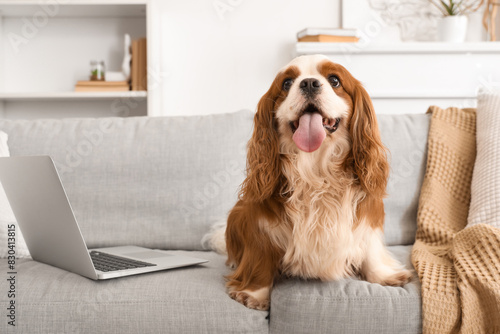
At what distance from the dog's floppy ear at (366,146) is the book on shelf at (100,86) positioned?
7.21 feet

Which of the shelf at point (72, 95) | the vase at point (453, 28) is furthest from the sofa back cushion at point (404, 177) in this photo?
the shelf at point (72, 95)

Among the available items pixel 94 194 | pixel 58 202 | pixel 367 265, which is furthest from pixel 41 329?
pixel 367 265

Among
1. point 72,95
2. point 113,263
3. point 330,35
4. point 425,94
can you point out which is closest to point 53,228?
point 113,263

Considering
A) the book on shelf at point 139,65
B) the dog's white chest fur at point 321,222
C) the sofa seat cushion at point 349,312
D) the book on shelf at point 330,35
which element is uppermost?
the book on shelf at point 330,35

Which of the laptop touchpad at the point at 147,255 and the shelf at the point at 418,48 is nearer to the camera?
the laptop touchpad at the point at 147,255

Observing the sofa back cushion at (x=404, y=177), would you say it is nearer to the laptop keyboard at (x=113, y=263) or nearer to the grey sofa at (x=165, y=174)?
the grey sofa at (x=165, y=174)

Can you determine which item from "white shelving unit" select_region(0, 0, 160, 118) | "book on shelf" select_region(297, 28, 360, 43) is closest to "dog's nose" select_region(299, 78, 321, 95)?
"book on shelf" select_region(297, 28, 360, 43)

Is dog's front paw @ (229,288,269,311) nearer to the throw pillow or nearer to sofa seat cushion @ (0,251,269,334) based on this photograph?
sofa seat cushion @ (0,251,269,334)

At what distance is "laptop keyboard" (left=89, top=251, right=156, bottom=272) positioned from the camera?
5.02 ft

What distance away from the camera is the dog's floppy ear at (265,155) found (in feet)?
4.81

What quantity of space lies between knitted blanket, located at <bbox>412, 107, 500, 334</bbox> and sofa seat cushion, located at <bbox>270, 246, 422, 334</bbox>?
5 centimetres

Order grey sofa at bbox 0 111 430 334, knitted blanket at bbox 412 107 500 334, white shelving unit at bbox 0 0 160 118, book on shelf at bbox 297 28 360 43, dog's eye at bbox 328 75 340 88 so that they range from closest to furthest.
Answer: knitted blanket at bbox 412 107 500 334, dog's eye at bbox 328 75 340 88, grey sofa at bbox 0 111 430 334, book on shelf at bbox 297 28 360 43, white shelving unit at bbox 0 0 160 118

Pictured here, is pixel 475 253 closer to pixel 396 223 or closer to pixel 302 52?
pixel 396 223

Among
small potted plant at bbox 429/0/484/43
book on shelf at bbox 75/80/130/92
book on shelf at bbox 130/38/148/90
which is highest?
small potted plant at bbox 429/0/484/43
